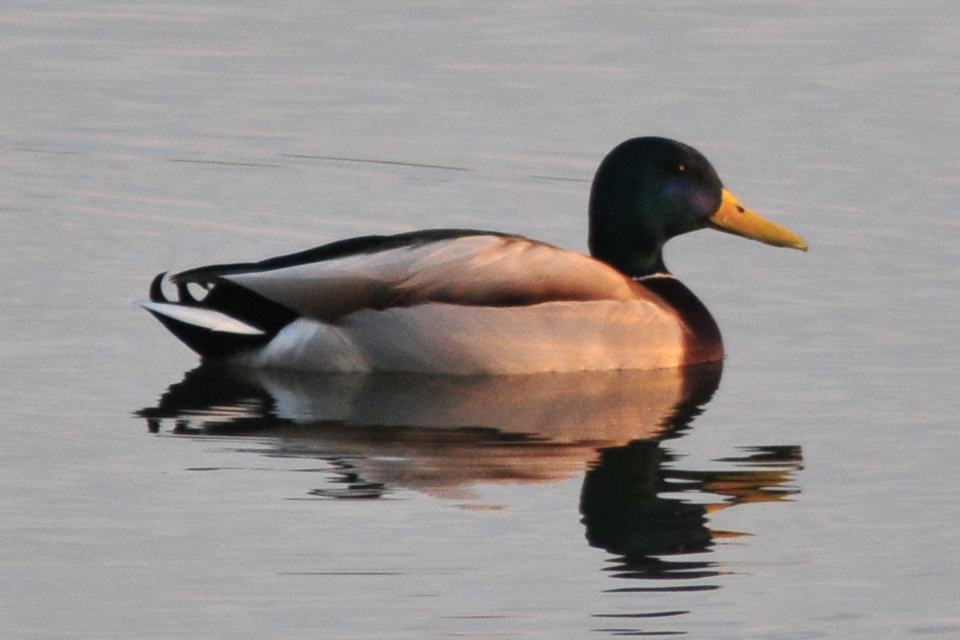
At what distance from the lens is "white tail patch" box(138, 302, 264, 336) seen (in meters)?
11.1

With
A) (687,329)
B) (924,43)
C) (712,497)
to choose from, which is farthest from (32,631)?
(924,43)

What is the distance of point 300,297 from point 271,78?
556cm

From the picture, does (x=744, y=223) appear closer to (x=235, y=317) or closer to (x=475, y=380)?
(x=475, y=380)

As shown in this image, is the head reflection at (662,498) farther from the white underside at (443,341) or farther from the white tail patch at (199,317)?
the white tail patch at (199,317)

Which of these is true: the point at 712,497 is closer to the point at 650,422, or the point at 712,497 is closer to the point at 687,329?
the point at 650,422

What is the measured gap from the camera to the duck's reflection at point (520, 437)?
28.8ft

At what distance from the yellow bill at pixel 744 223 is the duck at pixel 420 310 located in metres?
0.89

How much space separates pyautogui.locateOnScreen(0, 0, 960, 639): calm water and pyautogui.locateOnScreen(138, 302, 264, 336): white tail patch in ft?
0.79

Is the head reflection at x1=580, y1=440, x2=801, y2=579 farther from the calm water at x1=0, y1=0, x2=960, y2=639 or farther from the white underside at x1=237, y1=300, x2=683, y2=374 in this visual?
the white underside at x1=237, y1=300, x2=683, y2=374

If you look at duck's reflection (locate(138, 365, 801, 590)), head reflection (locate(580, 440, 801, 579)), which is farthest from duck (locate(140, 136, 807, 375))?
head reflection (locate(580, 440, 801, 579))

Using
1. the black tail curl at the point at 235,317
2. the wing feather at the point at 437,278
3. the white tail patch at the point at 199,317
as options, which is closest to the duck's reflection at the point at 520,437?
the black tail curl at the point at 235,317

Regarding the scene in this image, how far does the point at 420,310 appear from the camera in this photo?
11273 mm

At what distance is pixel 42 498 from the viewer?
28.4ft

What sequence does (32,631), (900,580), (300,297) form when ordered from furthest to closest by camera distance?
(300,297)
(900,580)
(32,631)
